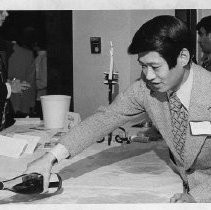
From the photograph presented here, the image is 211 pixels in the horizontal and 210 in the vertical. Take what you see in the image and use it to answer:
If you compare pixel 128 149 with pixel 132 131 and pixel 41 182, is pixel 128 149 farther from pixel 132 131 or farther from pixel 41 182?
pixel 41 182

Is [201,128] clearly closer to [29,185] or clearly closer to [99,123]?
[99,123]

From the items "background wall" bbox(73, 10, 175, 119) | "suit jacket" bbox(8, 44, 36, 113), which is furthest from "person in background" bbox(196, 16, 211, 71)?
"suit jacket" bbox(8, 44, 36, 113)

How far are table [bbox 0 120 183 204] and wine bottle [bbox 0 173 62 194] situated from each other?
25 mm

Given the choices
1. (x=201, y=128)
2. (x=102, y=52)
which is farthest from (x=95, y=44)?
(x=201, y=128)

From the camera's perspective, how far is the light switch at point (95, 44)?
3.81 meters

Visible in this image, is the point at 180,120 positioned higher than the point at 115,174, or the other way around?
the point at 180,120

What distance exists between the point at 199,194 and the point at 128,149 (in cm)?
71

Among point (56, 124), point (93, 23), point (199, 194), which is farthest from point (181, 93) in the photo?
point (93, 23)

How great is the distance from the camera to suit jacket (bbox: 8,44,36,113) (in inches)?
159

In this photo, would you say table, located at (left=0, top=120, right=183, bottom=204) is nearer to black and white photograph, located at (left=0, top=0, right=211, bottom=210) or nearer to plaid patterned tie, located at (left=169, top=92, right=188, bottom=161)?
black and white photograph, located at (left=0, top=0, right=211, bottom=210)

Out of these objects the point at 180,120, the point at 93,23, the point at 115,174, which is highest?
the point at 93,23

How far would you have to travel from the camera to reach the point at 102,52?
12.5 feet

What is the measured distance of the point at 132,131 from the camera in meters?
2.35
